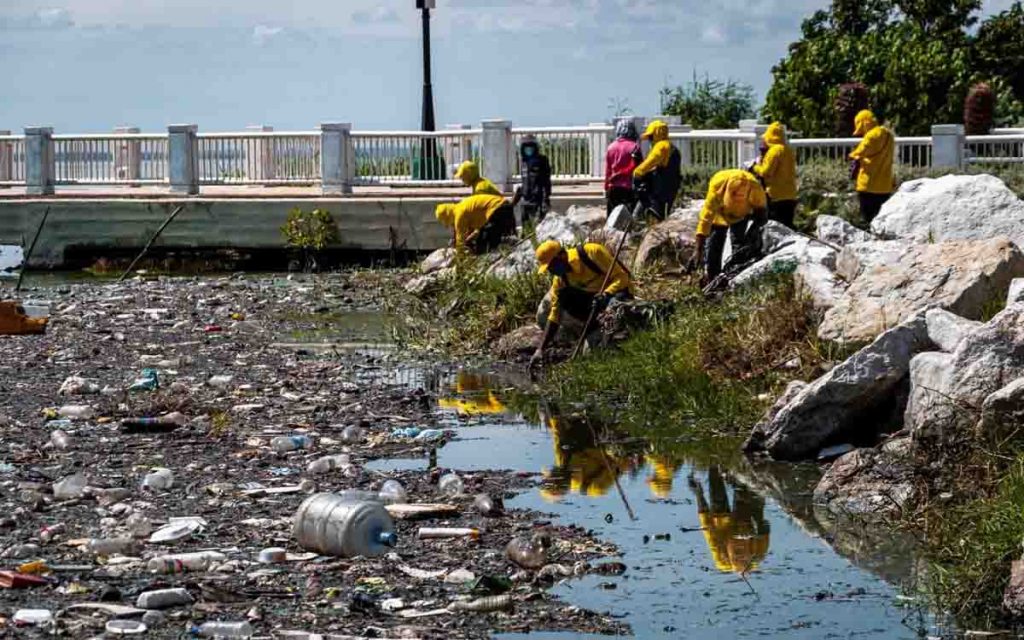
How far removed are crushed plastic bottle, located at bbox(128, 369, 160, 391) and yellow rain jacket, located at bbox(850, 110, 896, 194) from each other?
8.21 m

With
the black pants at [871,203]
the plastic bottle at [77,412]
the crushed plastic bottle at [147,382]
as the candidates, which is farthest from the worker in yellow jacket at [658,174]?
the plastic bottle at [77,412]

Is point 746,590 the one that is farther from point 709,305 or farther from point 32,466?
point 709,305

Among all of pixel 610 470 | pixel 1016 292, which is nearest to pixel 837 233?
pixel 1016 292

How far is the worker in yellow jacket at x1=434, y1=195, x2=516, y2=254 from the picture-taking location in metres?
21.8

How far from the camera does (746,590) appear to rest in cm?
941

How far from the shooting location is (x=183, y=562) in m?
9.40

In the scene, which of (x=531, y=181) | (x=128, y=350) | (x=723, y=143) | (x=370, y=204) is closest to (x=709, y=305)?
(x=128, y=350)

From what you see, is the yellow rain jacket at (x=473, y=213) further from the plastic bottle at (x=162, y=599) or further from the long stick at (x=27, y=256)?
the plastic bottle at (x=162, y=599)

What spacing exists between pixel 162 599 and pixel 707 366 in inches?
267

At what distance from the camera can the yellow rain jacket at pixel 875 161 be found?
67.1 ft

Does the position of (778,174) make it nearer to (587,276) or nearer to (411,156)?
(587,276)

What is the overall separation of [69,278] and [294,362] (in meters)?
10.9

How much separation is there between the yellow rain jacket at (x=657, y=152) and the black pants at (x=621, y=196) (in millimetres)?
994

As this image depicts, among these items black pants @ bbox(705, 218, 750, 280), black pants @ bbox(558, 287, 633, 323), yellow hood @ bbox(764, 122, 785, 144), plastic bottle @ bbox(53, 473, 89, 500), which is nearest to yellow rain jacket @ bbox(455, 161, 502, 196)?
yellow hood @ bbox(764, 122, 785, 144)
